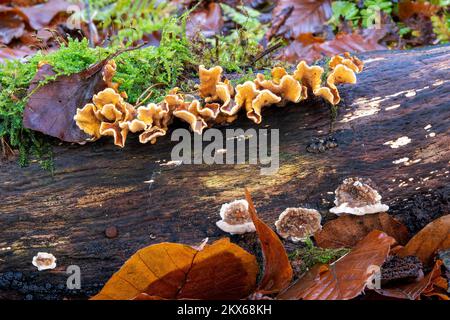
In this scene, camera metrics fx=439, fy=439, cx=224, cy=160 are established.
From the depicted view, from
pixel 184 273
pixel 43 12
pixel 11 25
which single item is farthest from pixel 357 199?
pixel 43 12

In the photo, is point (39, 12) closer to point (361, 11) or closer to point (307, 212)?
point (361, 11)

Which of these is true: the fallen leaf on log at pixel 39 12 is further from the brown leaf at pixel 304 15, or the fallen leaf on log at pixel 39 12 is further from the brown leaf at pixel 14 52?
the brown leaf at pixel 304 15

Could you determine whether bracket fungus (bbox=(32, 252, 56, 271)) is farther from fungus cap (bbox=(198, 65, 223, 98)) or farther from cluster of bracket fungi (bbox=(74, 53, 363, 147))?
fungus cap (bbox=(198, 65, 223, 98))

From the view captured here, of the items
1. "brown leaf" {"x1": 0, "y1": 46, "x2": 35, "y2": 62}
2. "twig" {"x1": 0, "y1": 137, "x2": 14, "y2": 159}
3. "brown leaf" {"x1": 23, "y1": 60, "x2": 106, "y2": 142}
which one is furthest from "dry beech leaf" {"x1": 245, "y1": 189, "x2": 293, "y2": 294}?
"brown leaf" {"x1": 0, "y1": 46, "x2": 35, "y2": 62}

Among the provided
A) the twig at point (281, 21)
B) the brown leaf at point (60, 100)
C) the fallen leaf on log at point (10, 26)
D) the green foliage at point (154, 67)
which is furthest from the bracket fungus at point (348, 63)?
the fallen leaf on log at point (10, 26)

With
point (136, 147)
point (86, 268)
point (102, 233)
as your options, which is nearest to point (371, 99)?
point (136, 147)
